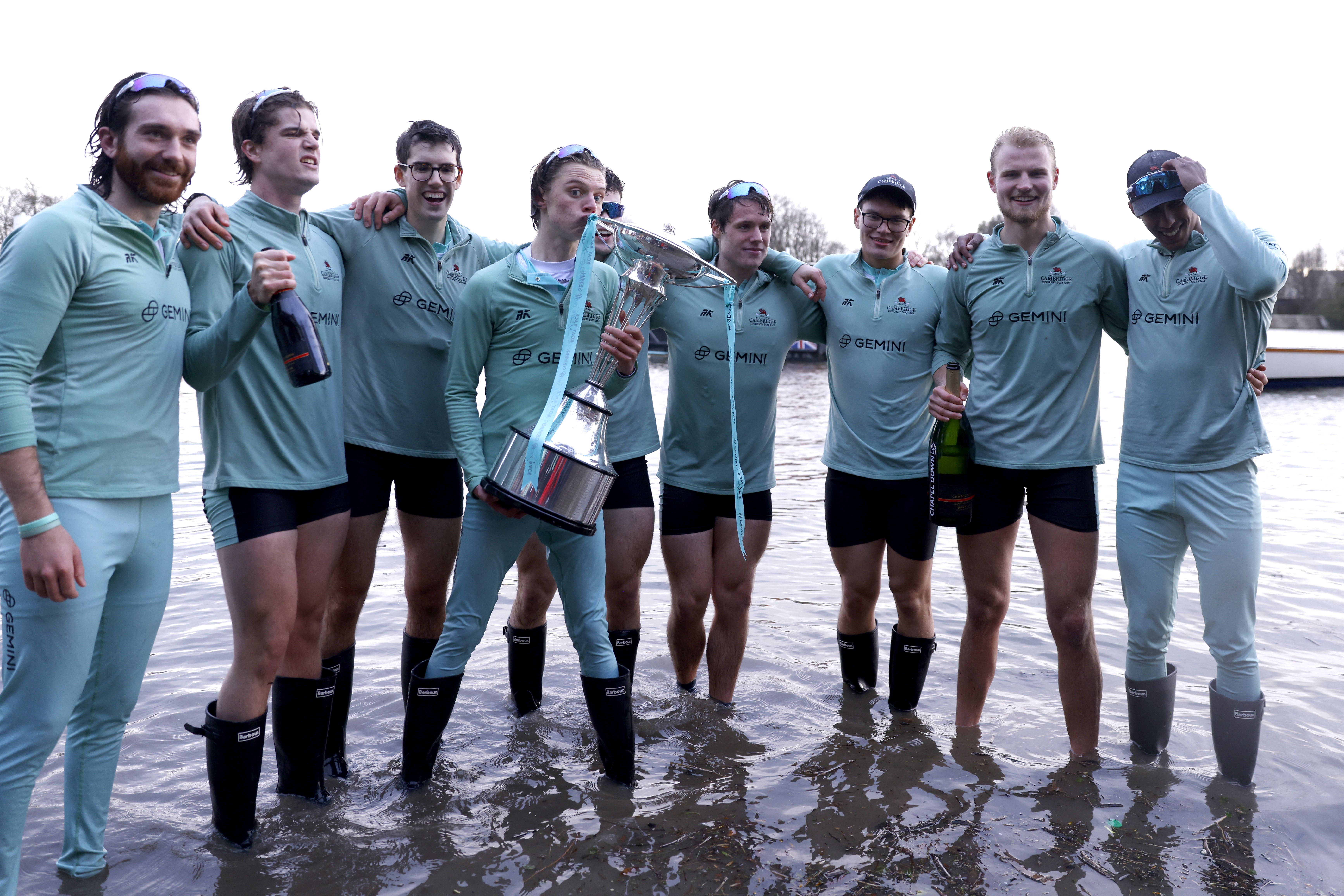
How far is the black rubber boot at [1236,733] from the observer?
394 cm

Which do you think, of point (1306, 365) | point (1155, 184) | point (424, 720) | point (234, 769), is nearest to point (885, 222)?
point (1155, 184)

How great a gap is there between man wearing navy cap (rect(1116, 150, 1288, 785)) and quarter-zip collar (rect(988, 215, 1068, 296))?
341 millimetres

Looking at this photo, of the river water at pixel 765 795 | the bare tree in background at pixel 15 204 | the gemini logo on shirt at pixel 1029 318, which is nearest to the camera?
the river water at pixel 765 795

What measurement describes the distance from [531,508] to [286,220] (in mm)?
1540

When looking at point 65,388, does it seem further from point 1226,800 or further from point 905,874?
point 1226,800

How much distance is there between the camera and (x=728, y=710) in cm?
490

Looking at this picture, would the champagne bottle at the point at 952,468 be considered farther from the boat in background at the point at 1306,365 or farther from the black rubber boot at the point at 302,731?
the boat in background at the point at 1306,365

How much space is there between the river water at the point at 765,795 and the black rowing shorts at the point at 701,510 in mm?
1018

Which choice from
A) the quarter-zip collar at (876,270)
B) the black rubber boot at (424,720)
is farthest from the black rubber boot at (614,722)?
the quarter-zip collar at (876,270)

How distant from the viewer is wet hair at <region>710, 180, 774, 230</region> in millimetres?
4535

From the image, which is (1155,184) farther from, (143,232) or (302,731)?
(302,731)

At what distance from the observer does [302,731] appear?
370 centimetres

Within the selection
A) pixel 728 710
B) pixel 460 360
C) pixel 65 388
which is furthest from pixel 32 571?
pixel 728 710

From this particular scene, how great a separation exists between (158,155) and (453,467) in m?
1.80
